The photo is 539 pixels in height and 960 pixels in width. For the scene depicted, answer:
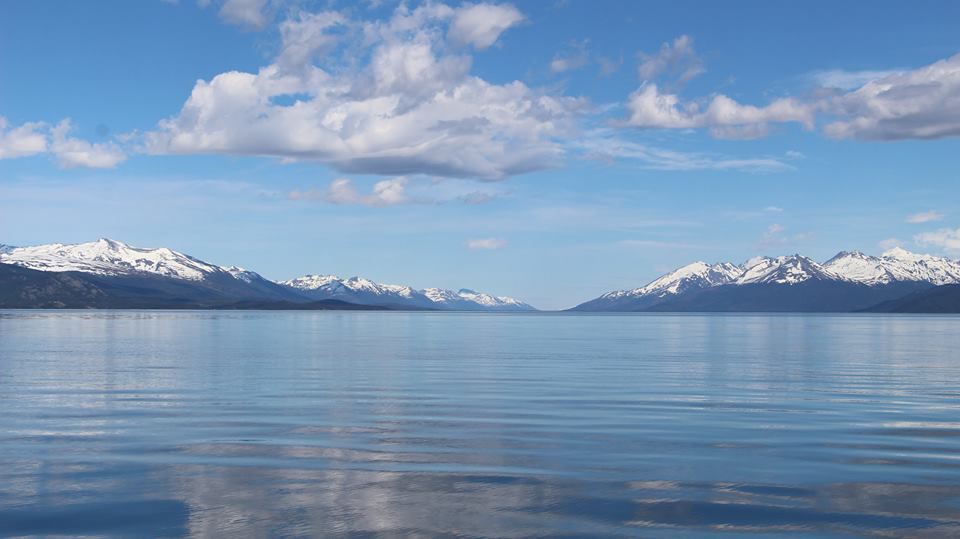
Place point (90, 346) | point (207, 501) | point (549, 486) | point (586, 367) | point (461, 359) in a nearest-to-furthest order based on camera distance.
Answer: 1. point (207, 501)
2. point (549, 486)
3. point (586, 367)
4. point (461, 359)
5. point (90, 346)

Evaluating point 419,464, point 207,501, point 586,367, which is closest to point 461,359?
point 586,367

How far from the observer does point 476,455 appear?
29297 mm

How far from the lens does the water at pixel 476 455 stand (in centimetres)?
2092

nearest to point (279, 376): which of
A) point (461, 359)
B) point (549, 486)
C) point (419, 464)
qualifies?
point (461, 359)

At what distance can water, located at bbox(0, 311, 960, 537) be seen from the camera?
20.9 metres

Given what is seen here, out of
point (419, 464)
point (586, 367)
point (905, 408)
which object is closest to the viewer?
point (419, 464)

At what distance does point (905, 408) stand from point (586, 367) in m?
29.5

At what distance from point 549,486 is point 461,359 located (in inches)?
2217

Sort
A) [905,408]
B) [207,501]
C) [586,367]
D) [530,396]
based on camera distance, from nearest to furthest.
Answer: [207,501], [905,408], [530,396], [586,367]

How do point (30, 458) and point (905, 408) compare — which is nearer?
point (30, 458)

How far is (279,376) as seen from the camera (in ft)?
197

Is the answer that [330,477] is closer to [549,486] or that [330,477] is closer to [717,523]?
[549,486]

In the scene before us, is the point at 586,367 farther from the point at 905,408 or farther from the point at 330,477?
the point at 330,477

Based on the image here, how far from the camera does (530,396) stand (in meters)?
47.7
